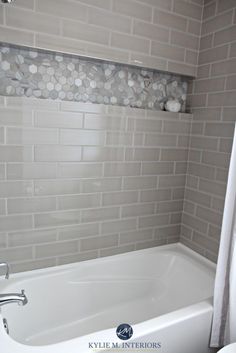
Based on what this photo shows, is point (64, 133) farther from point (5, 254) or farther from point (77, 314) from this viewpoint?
point (77, 314)

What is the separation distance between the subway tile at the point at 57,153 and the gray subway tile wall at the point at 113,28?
60 centimetres

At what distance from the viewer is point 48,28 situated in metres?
1.51

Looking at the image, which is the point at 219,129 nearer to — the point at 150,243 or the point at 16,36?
the point at 150,243

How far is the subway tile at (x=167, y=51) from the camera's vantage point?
183 cm

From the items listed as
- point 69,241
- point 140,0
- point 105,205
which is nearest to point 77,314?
point 69,241

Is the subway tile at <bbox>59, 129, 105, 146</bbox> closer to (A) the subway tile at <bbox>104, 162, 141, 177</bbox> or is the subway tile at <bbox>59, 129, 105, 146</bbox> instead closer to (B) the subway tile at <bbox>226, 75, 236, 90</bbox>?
(A) the subway tile at <bbox>104, 162, 141, 177</bbox>

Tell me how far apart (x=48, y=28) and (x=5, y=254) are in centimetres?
143

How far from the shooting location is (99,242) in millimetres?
1938

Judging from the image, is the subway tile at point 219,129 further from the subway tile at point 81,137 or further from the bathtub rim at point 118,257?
the bathtub rim at point 118,257

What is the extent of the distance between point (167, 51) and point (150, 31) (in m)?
0.19

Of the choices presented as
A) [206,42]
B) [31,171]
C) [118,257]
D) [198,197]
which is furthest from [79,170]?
[206,42]

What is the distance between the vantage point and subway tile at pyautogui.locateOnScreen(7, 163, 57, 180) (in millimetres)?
1579

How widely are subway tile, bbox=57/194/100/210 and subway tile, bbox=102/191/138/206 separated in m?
0.06

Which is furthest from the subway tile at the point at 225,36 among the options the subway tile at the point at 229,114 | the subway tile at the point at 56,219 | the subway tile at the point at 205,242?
the subway tile at the point at 56,219
